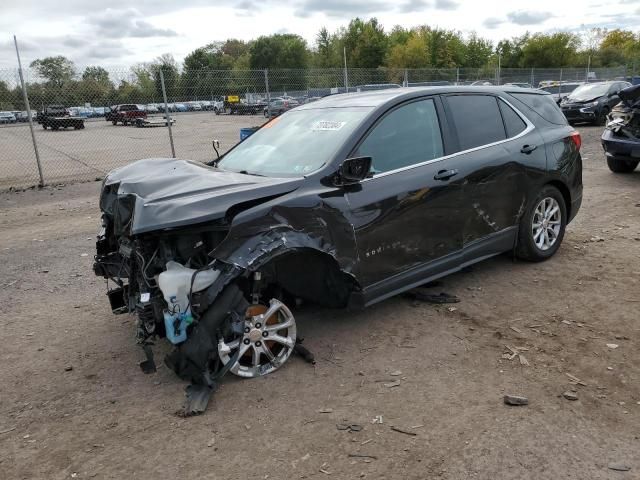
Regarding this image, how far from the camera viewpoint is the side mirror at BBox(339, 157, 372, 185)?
3.70 metres

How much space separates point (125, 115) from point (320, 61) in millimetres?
Answer: 77902

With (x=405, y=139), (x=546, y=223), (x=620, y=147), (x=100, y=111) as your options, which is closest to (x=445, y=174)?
(x=405, y=139)

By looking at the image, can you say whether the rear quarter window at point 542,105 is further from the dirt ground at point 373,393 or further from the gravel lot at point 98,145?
the gravel lot at point 98,145

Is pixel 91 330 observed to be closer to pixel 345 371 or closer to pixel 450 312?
pixel 345 371

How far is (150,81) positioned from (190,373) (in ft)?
38.9

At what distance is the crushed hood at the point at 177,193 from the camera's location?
3281 mm

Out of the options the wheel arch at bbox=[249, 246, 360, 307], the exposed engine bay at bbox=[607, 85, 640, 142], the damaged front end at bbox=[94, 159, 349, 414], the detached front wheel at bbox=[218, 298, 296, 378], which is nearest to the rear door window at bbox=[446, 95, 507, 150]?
the wheel arch at bbox=[249, 246, 360, 307]

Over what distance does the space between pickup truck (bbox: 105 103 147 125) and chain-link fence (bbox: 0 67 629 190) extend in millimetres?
34

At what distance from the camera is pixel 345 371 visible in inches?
145

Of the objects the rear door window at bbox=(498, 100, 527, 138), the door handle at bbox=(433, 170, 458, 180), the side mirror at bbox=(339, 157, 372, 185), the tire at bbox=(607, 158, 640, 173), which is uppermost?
the rear door window at bbox=(498, 100, 527, 138)

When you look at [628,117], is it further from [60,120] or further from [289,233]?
[60,120]

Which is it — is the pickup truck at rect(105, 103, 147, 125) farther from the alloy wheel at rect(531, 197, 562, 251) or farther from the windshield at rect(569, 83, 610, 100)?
the alloy wheel at rect(531, 197, 562, 251)

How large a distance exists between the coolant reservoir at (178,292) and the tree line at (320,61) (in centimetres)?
1089

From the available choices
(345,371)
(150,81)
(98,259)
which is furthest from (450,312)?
(150,81)
